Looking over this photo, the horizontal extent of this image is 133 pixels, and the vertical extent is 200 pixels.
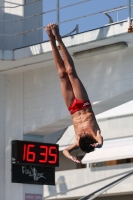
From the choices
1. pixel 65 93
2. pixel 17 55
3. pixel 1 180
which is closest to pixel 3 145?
pixel 1 180

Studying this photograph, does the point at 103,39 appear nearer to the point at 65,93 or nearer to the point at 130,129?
the point at 65,93

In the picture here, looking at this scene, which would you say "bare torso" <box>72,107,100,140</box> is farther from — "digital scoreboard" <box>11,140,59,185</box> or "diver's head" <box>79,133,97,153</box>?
"digital scoreboard" <box>11,140,59,185</box>

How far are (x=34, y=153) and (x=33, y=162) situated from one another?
17 centimetres

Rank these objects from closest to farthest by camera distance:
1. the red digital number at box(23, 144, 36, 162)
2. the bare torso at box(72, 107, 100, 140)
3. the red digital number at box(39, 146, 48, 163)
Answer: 1. the bare torso at box(72, 107, 100, 140)
2. the red digital number at box(23, 144, 36, 162)
3. the red digital number at box(39, 146, 48, 163)

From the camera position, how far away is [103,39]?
36.8 feet

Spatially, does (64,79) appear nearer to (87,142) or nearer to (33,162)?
(87,142)

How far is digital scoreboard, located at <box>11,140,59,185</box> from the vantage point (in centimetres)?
1246

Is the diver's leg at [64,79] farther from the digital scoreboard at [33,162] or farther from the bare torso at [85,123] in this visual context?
the digital scoreboard at [33,162]

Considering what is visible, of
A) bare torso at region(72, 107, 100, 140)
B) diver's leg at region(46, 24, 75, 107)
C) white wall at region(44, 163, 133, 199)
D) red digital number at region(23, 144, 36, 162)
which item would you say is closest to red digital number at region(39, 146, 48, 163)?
red digital number at region(23, 144, 36, 162)

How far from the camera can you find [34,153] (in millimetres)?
12688

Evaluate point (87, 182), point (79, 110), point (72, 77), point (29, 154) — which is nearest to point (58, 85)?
point (29, 154)

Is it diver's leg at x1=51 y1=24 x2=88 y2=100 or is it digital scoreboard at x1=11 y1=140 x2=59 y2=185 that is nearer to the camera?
diver's leg at x1=51 y1=24 x2=88 y2=100

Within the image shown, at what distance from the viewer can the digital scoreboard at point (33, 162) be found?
40.9ft

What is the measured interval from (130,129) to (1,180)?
10366mm
